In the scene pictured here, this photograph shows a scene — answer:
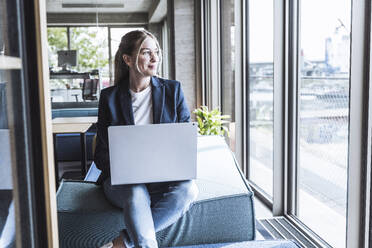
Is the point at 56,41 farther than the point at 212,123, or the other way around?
the point at 56,41

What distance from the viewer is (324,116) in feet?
6.58

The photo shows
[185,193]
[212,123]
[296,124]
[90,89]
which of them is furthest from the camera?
[90,89]

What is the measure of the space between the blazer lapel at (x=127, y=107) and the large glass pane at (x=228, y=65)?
196 centimetres

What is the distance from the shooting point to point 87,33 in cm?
519

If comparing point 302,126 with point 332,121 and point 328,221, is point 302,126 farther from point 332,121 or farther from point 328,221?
point 328,221

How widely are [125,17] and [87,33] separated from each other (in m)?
0.55

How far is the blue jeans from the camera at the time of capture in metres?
1.39

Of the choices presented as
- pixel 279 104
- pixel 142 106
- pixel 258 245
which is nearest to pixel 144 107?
pixel 142 106

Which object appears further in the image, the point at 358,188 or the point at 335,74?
the point at 335,74

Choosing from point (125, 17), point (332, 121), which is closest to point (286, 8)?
point (332, 121)

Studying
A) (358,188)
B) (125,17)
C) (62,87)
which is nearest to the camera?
(358,188)

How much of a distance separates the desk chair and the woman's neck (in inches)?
131

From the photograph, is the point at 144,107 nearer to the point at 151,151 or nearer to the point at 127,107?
the point at 127,107

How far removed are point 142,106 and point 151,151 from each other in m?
0.34
